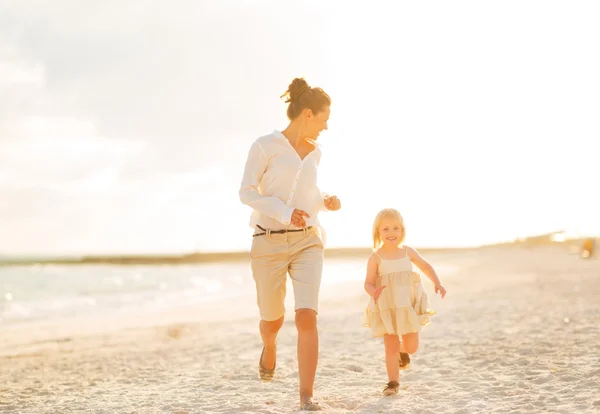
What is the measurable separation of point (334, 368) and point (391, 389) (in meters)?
1.55

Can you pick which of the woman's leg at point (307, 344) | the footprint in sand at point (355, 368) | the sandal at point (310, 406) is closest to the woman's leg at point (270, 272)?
the woman's leg at point (307, 344)

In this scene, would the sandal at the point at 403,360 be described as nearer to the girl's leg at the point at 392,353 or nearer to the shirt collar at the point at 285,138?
the girl's leg at the point at 392,353

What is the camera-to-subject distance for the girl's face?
549 cm

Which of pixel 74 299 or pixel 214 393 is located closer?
pixel 214 393

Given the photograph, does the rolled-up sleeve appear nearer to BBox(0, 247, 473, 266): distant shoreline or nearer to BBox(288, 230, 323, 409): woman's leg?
BBox(288, 230, 323, 409): woman's leg

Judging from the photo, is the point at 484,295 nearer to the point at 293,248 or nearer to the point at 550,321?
the point at 550,321

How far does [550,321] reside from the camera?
9.87m

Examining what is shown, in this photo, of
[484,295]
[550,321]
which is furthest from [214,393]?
[484,295]

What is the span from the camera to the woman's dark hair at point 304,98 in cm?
495

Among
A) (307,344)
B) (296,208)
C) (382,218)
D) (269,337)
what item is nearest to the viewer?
(296,208)

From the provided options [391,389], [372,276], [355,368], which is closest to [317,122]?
[372,276]

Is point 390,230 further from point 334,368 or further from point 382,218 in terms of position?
point 334,368

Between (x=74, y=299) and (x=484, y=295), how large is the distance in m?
16.1

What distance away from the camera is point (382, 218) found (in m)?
5.55
